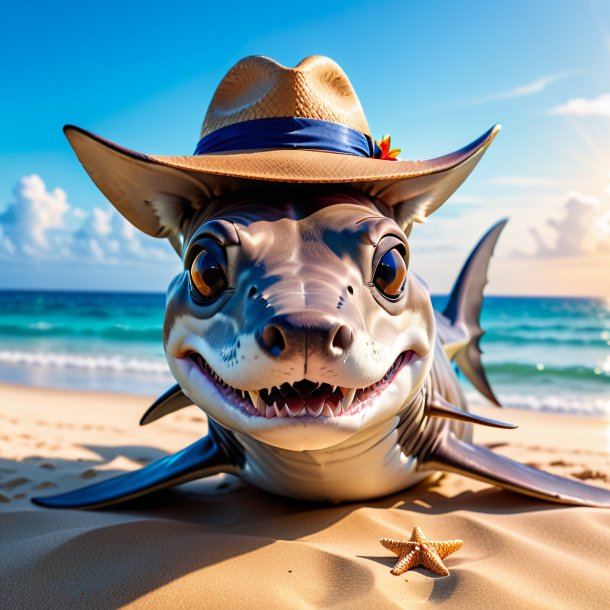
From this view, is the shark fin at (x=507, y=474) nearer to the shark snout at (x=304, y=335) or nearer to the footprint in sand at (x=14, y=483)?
the shark snout at (x=304, y=335)

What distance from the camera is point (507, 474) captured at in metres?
2.65

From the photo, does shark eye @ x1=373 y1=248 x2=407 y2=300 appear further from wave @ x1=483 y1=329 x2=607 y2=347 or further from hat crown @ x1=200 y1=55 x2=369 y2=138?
wave @ x1=483 y1=329 x2=607 y2=347

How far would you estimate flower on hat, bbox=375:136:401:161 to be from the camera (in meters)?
2.50

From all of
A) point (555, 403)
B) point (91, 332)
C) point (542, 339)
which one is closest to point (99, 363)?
point (555, 403)

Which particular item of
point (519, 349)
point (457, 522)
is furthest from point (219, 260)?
point (519, 349)

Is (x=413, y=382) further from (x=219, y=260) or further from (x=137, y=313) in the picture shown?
(x=137, y=313)

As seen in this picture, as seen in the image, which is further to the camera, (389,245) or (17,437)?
(17,437)

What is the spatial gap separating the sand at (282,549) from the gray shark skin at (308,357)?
0.14 metres

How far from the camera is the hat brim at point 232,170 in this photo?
2.01 m

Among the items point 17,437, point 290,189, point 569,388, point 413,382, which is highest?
point 290,189

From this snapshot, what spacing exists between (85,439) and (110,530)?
8.23 feet

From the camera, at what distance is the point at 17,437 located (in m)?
4.36

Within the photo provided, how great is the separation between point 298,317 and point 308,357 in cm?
10

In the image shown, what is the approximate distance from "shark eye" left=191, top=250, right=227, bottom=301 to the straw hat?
29 cm
